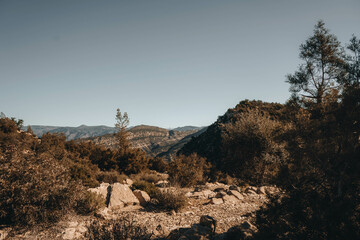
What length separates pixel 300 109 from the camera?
231 inches

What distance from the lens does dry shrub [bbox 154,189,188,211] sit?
7551 mm

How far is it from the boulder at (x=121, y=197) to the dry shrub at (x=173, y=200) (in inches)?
40.8

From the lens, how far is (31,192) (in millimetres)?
5504

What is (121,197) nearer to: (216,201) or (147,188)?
(147,188)

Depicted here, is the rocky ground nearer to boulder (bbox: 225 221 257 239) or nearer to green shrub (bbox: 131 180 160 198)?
boulder (bbox: 225 221 257 239)

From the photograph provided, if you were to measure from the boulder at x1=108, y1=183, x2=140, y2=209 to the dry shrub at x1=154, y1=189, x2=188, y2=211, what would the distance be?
3.40ft

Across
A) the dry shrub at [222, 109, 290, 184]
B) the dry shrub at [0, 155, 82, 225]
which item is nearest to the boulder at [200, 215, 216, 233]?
the dry shrub at [0, 155, 82, 225]

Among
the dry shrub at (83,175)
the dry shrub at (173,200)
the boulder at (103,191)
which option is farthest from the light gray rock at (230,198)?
the dry shrub at (83,175)

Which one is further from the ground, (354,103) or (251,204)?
(354,103)

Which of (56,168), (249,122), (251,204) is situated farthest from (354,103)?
(249,122)

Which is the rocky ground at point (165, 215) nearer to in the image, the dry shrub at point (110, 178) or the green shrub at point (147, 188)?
the green shrub at point (147, 188)

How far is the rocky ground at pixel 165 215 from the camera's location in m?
5.04

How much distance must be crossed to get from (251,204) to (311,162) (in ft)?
16.0

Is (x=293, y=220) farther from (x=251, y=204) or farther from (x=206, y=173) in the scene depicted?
(x=206, y=173)
